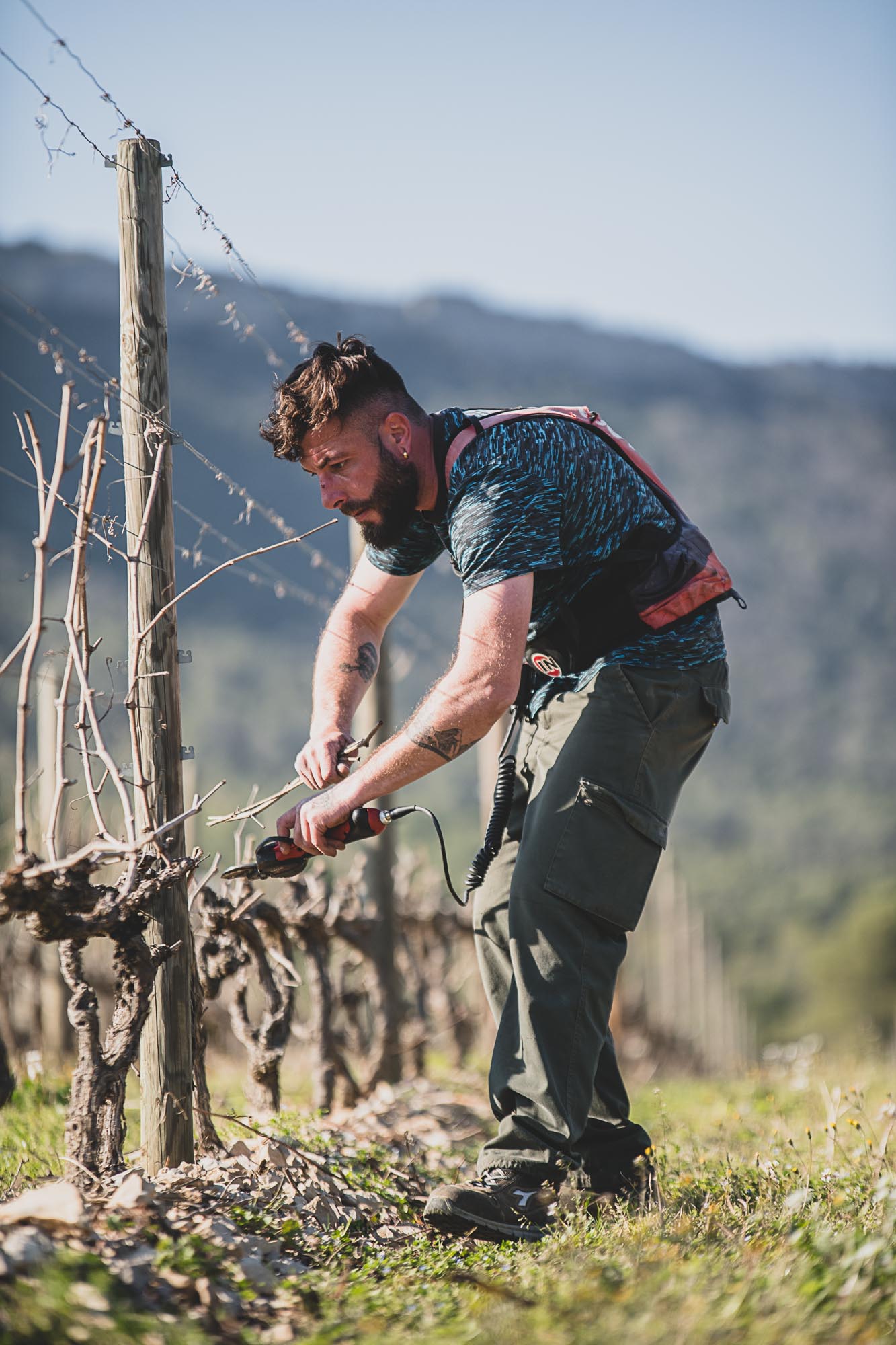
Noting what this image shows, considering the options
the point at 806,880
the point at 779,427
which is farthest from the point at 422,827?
the point at 779,427

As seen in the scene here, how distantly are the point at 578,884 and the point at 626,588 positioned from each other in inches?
33.9

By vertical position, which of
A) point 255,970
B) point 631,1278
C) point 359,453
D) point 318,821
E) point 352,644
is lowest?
point 631,1278

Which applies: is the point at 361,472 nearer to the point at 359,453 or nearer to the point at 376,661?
the point at 359,453

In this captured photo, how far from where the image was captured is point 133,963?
316 cm

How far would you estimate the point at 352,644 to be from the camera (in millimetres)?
3996

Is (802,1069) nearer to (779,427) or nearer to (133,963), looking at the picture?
(133,963)

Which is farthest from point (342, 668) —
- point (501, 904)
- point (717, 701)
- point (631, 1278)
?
point (631, 1278)

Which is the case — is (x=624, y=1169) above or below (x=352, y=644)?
below

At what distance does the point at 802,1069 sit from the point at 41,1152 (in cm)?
522

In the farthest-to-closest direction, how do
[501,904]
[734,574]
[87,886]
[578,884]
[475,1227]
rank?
[734,574] < [501,904] < [578,884] < [475,1227] < [87,886]

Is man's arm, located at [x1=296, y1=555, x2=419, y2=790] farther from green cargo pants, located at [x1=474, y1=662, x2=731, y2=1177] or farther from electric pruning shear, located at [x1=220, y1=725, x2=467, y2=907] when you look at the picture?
green cargo pants, located at [x1=474, y1=662, x2=731, y2=1177]

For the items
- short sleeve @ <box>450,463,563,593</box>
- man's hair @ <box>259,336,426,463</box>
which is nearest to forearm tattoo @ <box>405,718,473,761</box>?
short sleeve @ <box>450,463,563,593</box>

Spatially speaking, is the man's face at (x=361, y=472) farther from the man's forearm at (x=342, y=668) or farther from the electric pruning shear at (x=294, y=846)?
the electric pruning shear at (x=294, y=846)

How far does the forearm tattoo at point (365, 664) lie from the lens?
12.9 feet
